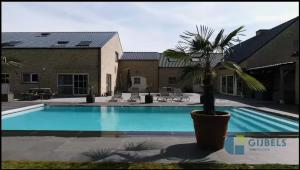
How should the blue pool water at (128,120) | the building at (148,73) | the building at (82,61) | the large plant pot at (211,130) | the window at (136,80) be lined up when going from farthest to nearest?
the window at (136,80) → the building at (148,73) → the building at (82,61) → the blue pool water at (128,120) → the large plant pot at (211,130)

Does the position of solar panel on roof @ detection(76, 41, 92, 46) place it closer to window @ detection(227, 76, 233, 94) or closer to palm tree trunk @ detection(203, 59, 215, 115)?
window @ detection(227, 76, 233, 94)

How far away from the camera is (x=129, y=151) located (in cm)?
654

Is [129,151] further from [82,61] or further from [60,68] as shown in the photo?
[60,68]

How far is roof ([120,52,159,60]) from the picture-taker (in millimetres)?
38931

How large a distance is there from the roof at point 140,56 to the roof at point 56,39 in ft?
21.1

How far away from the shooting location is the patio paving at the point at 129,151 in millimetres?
5922

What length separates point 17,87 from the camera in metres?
27.8

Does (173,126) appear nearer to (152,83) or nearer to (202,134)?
(202,134)

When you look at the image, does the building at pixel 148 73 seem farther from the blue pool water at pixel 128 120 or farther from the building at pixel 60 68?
the blue pool water at pixel 128 120

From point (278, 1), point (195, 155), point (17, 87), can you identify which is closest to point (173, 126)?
point (195, 155)

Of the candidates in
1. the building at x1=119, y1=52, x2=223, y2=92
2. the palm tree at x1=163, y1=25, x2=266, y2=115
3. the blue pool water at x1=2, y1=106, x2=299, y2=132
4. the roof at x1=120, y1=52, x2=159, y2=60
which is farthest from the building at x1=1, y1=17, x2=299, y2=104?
the palm tree at x1=163, y1=25, x2=266, y2=115

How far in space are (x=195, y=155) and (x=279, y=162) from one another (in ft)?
4.95

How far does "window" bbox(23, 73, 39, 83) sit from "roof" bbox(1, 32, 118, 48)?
249 cm

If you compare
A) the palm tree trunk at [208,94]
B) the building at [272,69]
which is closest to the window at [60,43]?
the building at [272,69]
